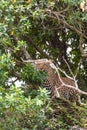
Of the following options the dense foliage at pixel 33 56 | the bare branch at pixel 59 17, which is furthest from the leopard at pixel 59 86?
the bare branch at pixel 59 17

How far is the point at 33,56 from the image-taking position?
15.3ft

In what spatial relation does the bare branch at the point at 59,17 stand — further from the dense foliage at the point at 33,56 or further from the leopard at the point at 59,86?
the leopard at the point at 59,86

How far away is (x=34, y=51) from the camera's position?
4.62m

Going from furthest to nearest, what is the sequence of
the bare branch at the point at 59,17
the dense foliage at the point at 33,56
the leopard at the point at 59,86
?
1. the leopard at the point at 59,86
2. the bare branch at the point at 59,17
3. the dense foliage at the point at 33,56

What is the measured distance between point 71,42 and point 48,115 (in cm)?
154

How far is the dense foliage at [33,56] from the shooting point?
3.21m

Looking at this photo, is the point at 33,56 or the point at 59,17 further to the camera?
the point at 33,56

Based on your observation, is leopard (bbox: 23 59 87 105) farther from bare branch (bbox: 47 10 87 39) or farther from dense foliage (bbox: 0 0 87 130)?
bare branch (bbox: 47 10 87 39)

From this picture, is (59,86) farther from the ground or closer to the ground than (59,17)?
closer to the ground

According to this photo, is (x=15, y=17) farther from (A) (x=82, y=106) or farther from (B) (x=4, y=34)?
(A) (x=82, y=106)

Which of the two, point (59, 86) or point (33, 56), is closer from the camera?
point (59, 86)

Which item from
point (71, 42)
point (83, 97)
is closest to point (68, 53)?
point (71, 42)

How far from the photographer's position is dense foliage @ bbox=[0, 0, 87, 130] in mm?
3215

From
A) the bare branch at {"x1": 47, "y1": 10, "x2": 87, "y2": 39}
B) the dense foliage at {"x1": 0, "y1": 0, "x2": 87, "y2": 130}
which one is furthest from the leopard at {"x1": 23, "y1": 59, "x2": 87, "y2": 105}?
the bare branch at {"x1": 47, "y1": 10, "x2": 87, "y2": 39}
